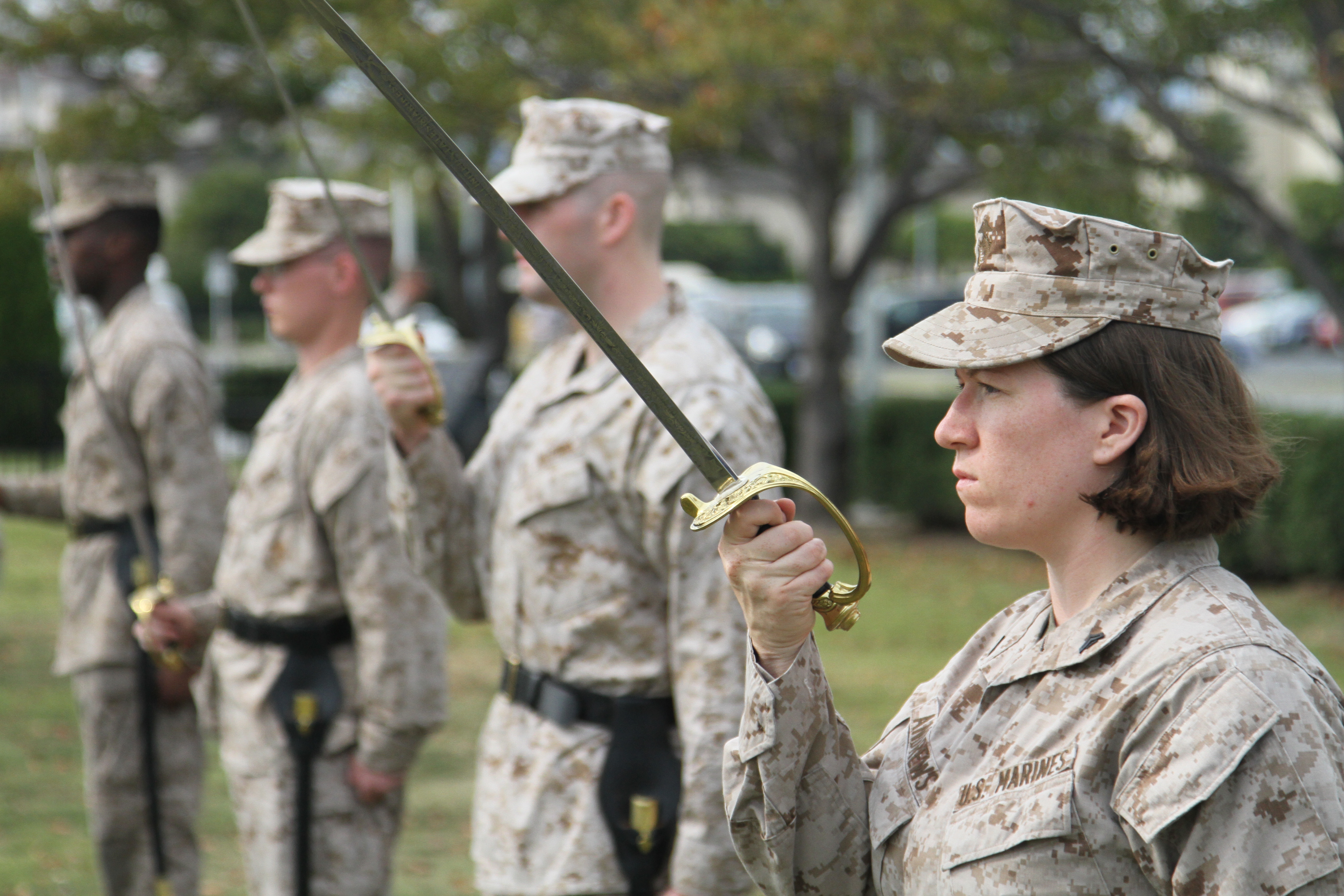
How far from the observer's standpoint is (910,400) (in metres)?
14.4

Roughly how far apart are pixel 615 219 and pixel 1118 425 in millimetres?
1601

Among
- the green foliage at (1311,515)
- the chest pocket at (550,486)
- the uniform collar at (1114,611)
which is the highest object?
the uniform collar at (1114,611)

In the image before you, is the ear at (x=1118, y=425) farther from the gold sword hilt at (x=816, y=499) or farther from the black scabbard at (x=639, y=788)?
the black scabbard at (x=639, y=788)

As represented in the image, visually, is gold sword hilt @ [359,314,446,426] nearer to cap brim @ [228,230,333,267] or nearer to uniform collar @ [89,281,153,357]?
cap brim @ [228,230,333,267]

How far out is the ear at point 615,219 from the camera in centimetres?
313

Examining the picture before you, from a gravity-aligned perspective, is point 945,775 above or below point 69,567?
above

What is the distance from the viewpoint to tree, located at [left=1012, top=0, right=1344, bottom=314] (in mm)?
8664

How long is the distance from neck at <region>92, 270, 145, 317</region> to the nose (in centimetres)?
375

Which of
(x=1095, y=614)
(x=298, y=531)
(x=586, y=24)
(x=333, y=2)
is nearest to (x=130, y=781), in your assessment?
(x=298, y=531)

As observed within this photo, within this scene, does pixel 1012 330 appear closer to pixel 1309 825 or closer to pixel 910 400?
pixel 1309 825

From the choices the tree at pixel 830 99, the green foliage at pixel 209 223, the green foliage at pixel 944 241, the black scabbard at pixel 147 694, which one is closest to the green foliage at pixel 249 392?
the tree at pixel 830 99

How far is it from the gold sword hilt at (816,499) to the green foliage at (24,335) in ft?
52.9

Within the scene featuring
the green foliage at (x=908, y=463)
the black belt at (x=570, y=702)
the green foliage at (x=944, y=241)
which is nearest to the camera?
the black belt at (x=570, y=702)

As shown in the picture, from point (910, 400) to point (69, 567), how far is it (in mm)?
10651
